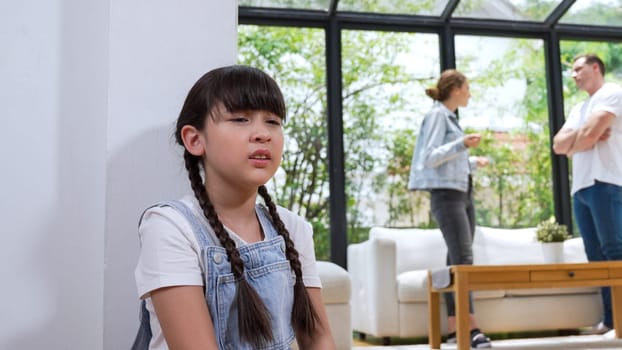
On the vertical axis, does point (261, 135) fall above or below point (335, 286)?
above

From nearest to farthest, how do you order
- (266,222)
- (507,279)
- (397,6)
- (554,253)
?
(266,222) < (507,279) < (554,253) < (397,6)

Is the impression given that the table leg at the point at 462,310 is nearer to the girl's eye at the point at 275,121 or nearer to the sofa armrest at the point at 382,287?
the sofa armrest at the point at 382,287

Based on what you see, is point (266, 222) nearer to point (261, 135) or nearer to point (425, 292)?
point (261, 135)

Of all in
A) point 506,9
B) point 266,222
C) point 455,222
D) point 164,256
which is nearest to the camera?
point 164,256

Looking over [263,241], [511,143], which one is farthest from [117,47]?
[511,143]

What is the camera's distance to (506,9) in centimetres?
521

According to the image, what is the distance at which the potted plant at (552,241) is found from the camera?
3658 millimetres

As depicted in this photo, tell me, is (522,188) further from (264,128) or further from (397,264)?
(264,128)

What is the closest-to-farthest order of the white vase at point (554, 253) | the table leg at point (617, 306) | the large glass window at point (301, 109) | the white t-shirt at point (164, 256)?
the white t-shirt at point (164, 256) → the white vase at point (554, 253) → the table leg at point (617, 306) → the large glass window at point (301, 109)

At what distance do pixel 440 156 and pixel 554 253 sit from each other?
820 mm

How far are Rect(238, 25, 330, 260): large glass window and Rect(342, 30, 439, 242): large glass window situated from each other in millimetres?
189

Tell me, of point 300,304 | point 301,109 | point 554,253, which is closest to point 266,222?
point 300,304

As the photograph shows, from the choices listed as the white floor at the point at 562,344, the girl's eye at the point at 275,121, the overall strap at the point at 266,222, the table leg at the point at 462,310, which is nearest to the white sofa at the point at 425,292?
the white floor at the point at 562,344

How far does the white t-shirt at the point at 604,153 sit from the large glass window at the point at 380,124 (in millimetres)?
1522
